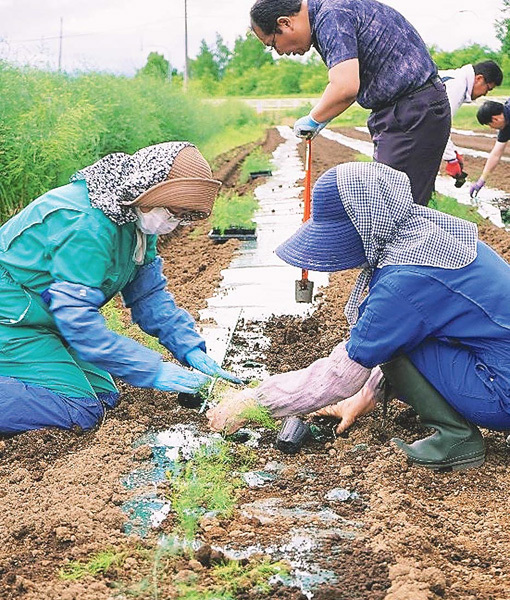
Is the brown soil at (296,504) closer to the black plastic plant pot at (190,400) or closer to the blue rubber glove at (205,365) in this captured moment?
the black plastic plant pot at (190,400)

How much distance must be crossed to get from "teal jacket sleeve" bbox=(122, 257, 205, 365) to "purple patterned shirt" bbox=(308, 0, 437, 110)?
1.54 meters

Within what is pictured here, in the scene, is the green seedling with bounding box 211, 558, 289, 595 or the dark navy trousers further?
the dark navy trousers

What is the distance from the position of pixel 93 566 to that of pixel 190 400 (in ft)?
4.48

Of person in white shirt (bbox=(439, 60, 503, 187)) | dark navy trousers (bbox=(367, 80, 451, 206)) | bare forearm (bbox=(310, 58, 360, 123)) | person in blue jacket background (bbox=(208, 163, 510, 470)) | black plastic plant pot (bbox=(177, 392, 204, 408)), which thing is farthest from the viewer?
person in white shirt (bbox=(439, 60, 503, 187))

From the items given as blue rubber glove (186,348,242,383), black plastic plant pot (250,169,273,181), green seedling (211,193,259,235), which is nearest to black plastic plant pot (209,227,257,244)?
green seedling (211,193,259,235)

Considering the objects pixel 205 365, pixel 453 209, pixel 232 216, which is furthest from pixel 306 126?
pixel 232 216

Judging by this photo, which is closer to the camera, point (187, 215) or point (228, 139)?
point (187, 215)

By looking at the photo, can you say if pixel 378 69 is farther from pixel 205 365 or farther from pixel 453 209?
pixel 453 209

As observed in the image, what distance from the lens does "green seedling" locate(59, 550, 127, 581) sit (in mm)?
2314

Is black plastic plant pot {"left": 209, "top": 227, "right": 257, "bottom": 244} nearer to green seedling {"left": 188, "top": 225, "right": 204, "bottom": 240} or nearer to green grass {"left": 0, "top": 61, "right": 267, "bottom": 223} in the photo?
green seedling {"left": 188, "top": 225, "right": 204, "bottom": 240}

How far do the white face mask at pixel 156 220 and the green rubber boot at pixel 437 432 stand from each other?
102cm

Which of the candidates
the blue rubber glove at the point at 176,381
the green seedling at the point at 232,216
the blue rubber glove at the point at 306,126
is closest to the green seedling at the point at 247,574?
the blue rubber glove at the point at 176,381

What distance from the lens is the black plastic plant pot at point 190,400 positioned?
3.65 metres

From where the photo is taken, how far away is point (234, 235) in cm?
800
